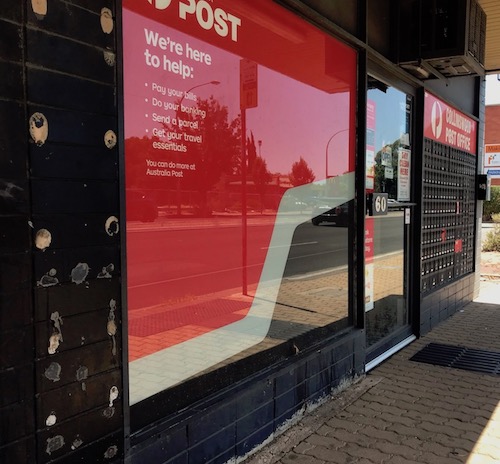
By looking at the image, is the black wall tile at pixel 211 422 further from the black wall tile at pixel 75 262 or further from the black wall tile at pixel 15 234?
the black wall tile at pixel 15 234

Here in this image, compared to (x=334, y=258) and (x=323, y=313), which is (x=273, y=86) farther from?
(x=323, y=313)

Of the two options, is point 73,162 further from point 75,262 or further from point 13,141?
point 75,262

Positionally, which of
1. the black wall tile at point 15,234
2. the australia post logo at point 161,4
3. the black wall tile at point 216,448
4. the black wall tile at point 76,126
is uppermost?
the australia post logo at point 161,4

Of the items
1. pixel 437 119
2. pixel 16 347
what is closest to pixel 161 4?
pixel 16 347

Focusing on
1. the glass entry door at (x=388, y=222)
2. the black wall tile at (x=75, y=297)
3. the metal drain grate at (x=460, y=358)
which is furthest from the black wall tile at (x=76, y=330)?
the metal drain grate at (x=460, y=358)

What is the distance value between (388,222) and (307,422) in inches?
95.5

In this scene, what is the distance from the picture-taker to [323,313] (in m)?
3.93

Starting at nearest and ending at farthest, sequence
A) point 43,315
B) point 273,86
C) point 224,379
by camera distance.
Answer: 1. point 43,315
2. point 224,379
3. point 273,86

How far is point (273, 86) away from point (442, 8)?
258 centimetres

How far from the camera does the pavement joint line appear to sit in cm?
306

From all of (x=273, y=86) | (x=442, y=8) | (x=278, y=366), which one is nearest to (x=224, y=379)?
(x=278, y=366)

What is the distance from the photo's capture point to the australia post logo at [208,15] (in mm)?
2566

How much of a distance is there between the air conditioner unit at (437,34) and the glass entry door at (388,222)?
412mm

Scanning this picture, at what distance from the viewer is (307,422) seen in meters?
3.50
